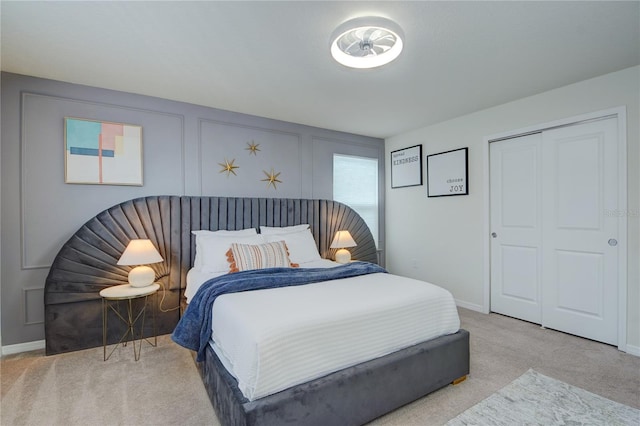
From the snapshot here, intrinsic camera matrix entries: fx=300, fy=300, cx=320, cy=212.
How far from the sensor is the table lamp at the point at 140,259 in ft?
8.76

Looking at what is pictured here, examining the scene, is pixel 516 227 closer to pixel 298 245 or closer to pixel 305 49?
pixel 298 245

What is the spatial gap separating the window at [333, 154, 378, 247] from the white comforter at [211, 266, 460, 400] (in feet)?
8.21

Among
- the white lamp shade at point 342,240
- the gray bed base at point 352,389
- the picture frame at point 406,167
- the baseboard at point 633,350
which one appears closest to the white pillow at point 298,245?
the white lamp shade at point 342,240

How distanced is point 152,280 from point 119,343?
709mm

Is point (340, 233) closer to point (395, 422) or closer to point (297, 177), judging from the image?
point (297, 177)

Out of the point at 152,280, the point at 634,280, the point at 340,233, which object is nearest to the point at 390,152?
the point at 340,233

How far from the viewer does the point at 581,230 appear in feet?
9.62

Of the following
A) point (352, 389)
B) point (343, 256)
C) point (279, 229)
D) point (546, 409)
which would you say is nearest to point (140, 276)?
point (279, 229)

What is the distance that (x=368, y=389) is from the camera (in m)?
1.68

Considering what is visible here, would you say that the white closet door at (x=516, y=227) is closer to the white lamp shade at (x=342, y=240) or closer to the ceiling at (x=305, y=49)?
the ceiling at (x=305, y=49)

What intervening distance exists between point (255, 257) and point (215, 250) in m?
0.45

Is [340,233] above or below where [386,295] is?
above

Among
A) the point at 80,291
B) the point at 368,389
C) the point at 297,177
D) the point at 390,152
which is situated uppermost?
the point at 390,152

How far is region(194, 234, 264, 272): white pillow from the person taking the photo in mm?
2947
